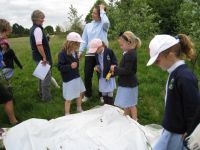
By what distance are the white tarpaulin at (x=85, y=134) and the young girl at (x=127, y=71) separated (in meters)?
0.32

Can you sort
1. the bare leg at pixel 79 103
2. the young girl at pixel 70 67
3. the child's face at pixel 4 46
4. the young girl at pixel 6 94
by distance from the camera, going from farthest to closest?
the child's face at pixel 4 46, the bare leg at pixel 79 103, the young girl at pixel 70 67, the young girl at pixel 6 94

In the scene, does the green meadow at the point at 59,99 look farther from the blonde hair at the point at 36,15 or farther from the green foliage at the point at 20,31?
the green foliage at the point at 20,31

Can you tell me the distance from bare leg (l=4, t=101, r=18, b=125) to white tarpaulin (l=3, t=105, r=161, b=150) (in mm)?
800

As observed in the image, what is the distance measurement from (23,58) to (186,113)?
896 cm

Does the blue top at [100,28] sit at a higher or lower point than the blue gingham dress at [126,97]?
higher

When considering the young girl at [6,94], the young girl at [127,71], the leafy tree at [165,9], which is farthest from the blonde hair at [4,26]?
the leafy tree at [165,9]

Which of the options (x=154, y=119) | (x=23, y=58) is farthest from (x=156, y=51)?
(x=23, y=58)

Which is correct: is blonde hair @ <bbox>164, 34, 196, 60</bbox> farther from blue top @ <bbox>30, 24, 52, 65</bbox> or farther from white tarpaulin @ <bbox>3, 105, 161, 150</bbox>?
blue top @ <bbox>30, 24, 52, 65</bbox>

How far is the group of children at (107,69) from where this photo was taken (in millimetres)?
6094

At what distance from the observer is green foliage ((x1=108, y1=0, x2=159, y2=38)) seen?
13.2 metres

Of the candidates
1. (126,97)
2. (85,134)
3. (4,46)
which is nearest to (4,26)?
(4,46)

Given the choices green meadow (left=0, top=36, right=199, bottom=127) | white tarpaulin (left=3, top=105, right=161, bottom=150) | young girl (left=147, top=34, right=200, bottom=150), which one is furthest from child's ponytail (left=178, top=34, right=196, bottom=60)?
green meadow (left=0, top=36, right=199, bottom=127)

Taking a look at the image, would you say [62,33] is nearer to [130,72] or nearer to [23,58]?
[23,58]

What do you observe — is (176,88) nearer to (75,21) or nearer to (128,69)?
(128,69)
